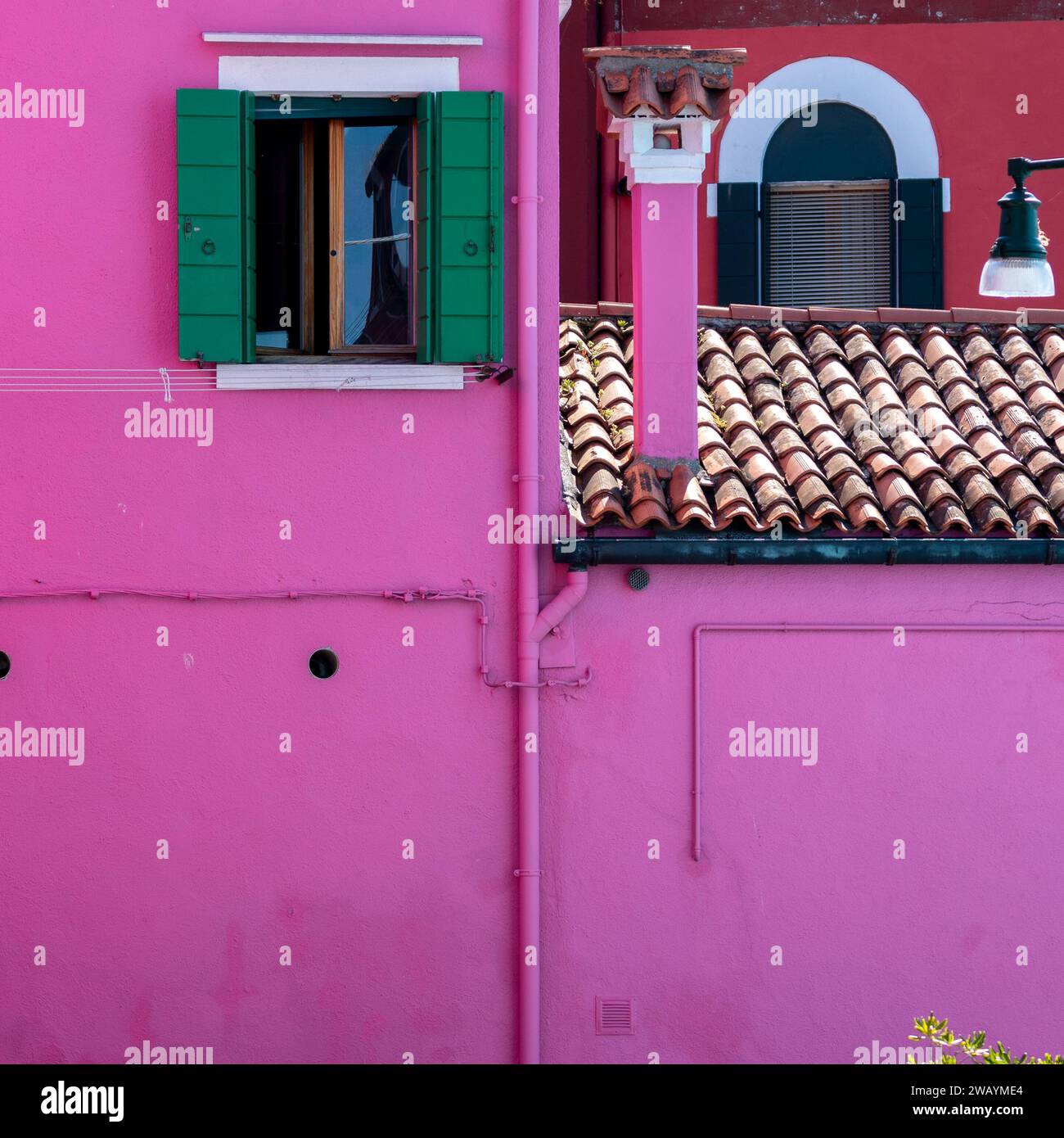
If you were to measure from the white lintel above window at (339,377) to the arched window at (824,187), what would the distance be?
488 centimetres

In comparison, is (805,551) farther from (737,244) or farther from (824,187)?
(824,187)

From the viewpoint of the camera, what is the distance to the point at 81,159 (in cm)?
762

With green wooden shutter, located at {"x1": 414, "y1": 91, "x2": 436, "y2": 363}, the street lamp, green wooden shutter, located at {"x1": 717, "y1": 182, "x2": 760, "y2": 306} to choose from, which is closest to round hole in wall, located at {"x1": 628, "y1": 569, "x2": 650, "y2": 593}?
green wooden shutter, located at {"x1": 414, "y1": 91, "x2": 436, "y2": 363}

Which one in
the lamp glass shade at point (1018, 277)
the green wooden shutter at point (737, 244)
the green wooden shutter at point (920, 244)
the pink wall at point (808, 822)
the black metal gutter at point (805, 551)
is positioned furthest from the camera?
the green wooden shutter at point (737, 244)

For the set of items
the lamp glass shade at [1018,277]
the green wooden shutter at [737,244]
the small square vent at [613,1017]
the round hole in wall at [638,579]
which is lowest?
the small square vent at [613,1017]

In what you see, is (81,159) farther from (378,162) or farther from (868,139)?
(868,139)

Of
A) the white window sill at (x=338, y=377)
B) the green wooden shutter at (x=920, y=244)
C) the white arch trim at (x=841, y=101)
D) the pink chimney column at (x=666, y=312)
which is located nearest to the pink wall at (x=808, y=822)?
the pink chimney column at (x=666, y=312)

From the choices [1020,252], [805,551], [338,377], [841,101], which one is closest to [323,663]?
[338,377]

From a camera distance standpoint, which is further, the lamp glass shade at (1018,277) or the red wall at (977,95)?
the red wall at (977,95)

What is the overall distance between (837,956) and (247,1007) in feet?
9.18

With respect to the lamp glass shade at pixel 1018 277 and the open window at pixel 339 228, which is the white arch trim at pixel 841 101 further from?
the open window at pixel 339 228

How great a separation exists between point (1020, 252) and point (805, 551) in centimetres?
263

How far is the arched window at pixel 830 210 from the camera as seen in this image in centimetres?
1203

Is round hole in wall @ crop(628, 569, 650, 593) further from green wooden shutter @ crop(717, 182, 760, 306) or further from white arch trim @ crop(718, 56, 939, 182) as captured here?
white arch trim @ crop(718, 56, 939, 182)
